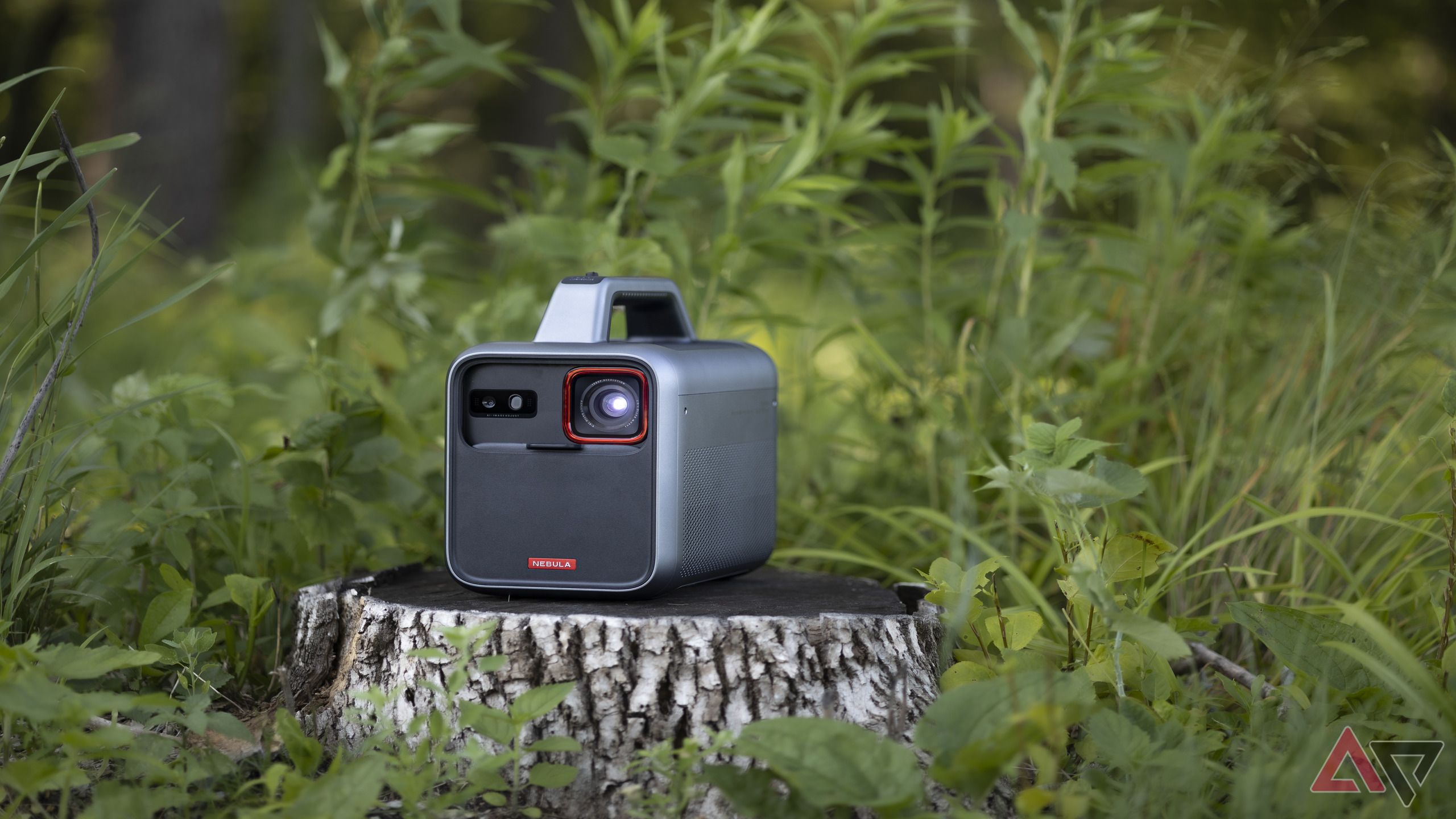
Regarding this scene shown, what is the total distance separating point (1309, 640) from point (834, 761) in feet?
2.59

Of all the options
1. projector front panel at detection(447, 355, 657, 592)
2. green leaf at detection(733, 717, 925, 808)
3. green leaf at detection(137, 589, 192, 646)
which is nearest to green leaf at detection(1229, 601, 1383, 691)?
green leaf at detection(733, 717, 925, 808)

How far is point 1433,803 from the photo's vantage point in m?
1.46

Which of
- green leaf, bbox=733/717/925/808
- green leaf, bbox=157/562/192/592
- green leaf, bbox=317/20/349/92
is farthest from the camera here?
green leaf, bbox=317/20/349/92

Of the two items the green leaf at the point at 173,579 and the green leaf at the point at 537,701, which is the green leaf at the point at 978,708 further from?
the green leaf at the point at 173,579

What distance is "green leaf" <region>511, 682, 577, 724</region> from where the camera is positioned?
4.59 feet

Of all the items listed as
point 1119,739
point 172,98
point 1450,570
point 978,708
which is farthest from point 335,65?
point 172,98

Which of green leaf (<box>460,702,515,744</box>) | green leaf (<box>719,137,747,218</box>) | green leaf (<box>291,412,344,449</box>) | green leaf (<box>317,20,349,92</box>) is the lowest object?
green leaf (<box>460,702,515,744</box>)

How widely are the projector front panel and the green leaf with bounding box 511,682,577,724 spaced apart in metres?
0.22

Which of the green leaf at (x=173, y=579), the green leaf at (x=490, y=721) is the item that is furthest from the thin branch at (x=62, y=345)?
the green leaf at (x=490, y=721)

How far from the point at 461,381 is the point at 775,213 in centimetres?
123

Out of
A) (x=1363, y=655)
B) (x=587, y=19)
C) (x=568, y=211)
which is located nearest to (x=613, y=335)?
(x=568, y=211)

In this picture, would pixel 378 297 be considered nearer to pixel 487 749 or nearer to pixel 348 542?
pixel 348 542

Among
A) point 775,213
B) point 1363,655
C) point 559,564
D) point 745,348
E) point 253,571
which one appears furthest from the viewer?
point 775,213

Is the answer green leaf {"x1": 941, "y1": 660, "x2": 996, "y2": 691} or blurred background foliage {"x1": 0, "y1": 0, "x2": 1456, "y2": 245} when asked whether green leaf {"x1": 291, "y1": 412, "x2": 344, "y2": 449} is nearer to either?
blurred background foliage {"x1": 0, "y1": 0, "x2": 1456, "y2": 245}
